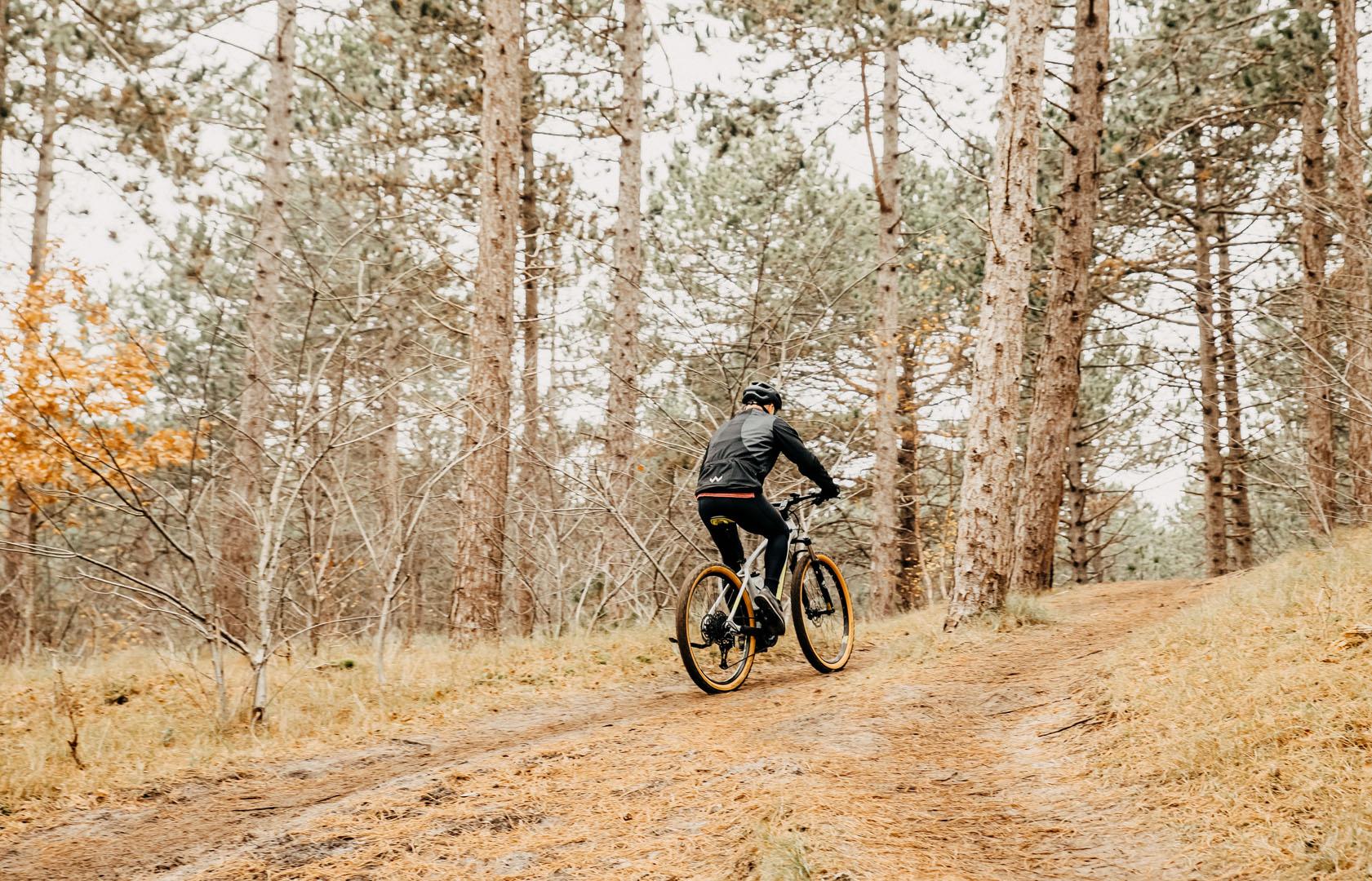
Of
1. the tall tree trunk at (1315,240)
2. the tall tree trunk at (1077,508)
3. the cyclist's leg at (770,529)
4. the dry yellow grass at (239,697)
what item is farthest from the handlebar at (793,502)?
the tall tree trunk at (1077,508)

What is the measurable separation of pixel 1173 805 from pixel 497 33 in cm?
949

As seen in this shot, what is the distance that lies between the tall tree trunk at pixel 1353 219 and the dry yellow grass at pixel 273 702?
7089mm

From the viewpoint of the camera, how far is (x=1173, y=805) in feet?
11.6

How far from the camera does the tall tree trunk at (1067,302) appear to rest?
38.7ft

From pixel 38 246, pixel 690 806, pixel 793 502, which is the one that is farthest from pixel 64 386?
pixel 690 806

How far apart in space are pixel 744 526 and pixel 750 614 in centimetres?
67

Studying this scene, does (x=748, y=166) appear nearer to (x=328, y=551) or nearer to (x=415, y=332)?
(x=415, y=332)

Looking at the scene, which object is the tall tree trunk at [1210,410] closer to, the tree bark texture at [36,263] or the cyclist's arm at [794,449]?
the cyclist's arm at [794,449]

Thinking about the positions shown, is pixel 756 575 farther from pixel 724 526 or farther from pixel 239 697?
pixel 239 697

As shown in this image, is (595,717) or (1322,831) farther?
(595,717)

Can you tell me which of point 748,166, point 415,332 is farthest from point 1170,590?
point 415,332

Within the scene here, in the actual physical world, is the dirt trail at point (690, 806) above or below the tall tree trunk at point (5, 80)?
below

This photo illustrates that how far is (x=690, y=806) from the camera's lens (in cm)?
391

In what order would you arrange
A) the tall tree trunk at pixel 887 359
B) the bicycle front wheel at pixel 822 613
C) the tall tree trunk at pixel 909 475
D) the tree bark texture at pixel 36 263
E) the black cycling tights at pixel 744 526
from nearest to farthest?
the black cycling tights at pixel 744 526 < the bicycle front wheel at pixel 822 613 < the tree bark texture at pixel 36 263 < the tall tree trunk at pixel 887 359 < the tall tree trunk at pixel 909 475
